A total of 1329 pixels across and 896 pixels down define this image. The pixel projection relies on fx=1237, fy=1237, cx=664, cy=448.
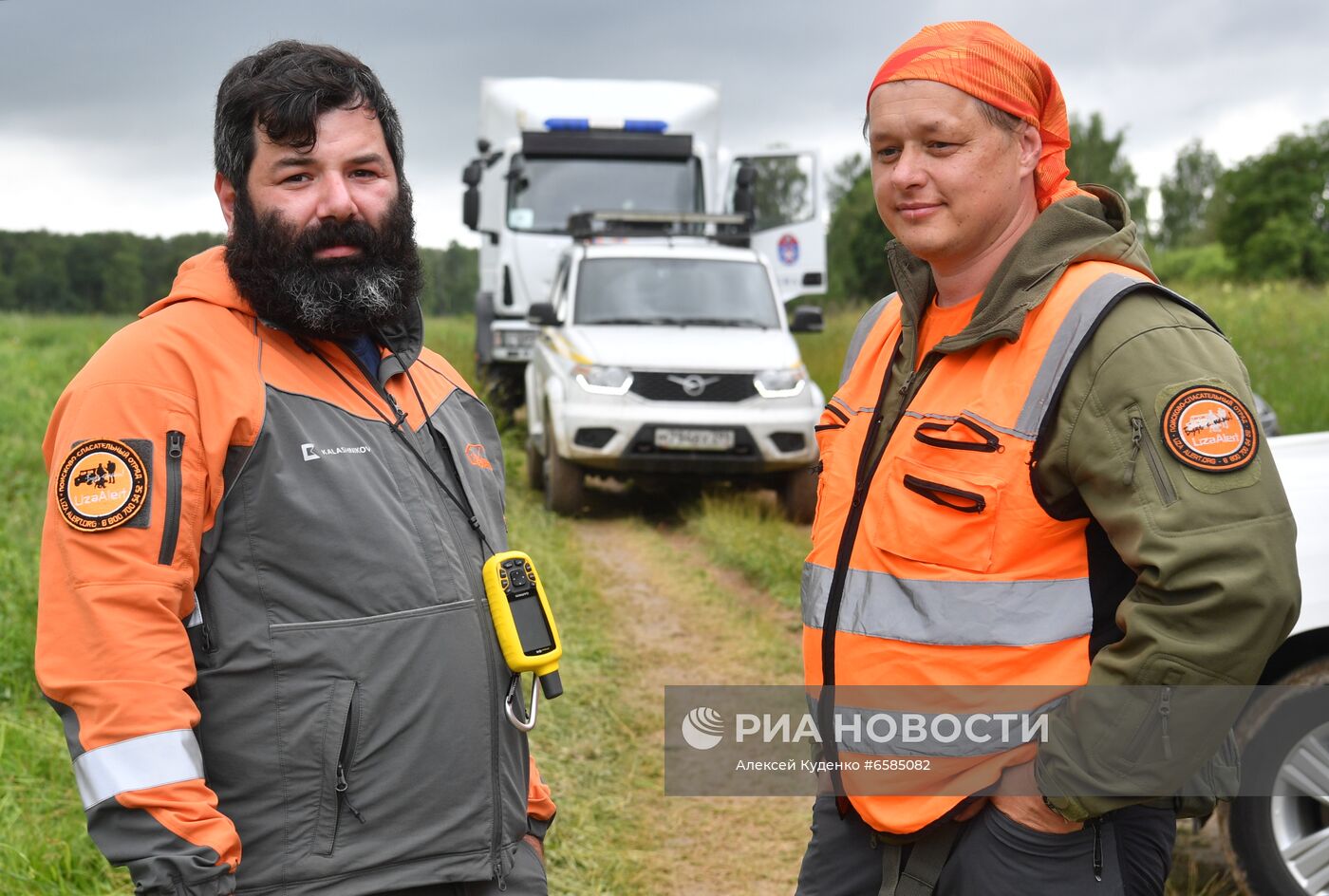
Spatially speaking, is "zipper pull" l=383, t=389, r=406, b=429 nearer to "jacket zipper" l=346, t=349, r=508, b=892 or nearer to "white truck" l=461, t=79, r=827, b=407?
"jacket zipper" l=346, t=349, r=508, b=892

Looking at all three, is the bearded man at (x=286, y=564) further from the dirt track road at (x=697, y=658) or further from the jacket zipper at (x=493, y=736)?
the dirt track road at (x=697, y=658)

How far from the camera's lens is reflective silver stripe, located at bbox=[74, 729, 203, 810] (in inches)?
66.8

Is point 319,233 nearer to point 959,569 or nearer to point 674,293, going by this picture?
point 959,569

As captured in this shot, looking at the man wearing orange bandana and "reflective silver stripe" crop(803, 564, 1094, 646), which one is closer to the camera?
the man wearing orange bandana

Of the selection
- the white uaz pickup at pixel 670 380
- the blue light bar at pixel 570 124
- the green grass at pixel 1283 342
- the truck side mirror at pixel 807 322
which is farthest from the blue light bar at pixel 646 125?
the green grass at pixel 1283 342

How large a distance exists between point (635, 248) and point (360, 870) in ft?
29.3

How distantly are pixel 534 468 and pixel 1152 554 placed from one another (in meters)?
8.85

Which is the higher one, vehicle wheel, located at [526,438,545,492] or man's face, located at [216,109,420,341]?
man's face, located at [216,109,420,341]

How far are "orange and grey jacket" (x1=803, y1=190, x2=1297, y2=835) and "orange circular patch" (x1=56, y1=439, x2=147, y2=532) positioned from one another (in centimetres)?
115

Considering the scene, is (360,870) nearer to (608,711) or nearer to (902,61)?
(902,61)

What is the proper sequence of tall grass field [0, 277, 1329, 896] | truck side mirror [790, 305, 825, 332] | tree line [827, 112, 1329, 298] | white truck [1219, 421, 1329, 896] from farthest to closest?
tree line [827, 112, 1329, 298], truck side mirror [790, 305, 825, 332], tall grass field [0, 277, 1329, 896], white truck [1219, 421, 1329, 896]

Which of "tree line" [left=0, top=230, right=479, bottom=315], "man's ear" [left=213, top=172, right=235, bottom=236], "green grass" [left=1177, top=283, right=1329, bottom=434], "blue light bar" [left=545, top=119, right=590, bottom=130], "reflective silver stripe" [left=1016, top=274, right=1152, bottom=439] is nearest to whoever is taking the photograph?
"reflective silver stripe" [left=1016, top=274, right=1152, bottom=439]

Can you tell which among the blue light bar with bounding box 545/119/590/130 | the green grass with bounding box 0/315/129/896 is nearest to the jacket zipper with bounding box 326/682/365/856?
the green grass with bounding box 0/315/129/896

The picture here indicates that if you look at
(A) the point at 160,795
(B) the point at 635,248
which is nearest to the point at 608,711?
(A) the point at 160,795
